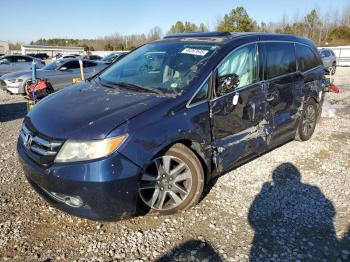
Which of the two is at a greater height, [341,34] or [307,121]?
[341,34]

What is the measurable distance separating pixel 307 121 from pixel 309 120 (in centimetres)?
8

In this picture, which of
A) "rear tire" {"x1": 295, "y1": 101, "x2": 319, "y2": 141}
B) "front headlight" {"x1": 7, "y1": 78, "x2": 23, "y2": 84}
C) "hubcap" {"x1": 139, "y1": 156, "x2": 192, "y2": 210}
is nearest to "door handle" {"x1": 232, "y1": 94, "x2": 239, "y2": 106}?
"hubcap" {"x1": 139, "y1": 156, "x2": 192, "y2": 210}

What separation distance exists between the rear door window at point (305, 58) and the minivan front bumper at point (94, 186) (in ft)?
11.7

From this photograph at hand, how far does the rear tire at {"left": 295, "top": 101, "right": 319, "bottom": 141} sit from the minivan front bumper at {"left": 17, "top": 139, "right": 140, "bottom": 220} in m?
3.53

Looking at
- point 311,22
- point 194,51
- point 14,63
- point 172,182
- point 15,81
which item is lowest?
point 172,182

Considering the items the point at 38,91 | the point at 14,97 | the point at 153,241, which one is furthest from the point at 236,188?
the point at 14,97

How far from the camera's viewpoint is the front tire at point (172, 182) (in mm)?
3207

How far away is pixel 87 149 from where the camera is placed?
9.35 feet

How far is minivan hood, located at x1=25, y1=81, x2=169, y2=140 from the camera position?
116 inches

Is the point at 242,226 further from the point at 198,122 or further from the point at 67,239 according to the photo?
the point at 67,239

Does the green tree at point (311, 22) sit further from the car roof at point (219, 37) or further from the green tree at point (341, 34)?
the car roof at point (219, 37)

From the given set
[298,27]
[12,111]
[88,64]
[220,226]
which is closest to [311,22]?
[298,27]

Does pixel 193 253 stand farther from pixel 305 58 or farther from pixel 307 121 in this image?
pixel 305 58

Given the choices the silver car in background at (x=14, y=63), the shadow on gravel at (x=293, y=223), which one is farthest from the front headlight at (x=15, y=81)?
the shadow on gravel at (x=293, y=223)
